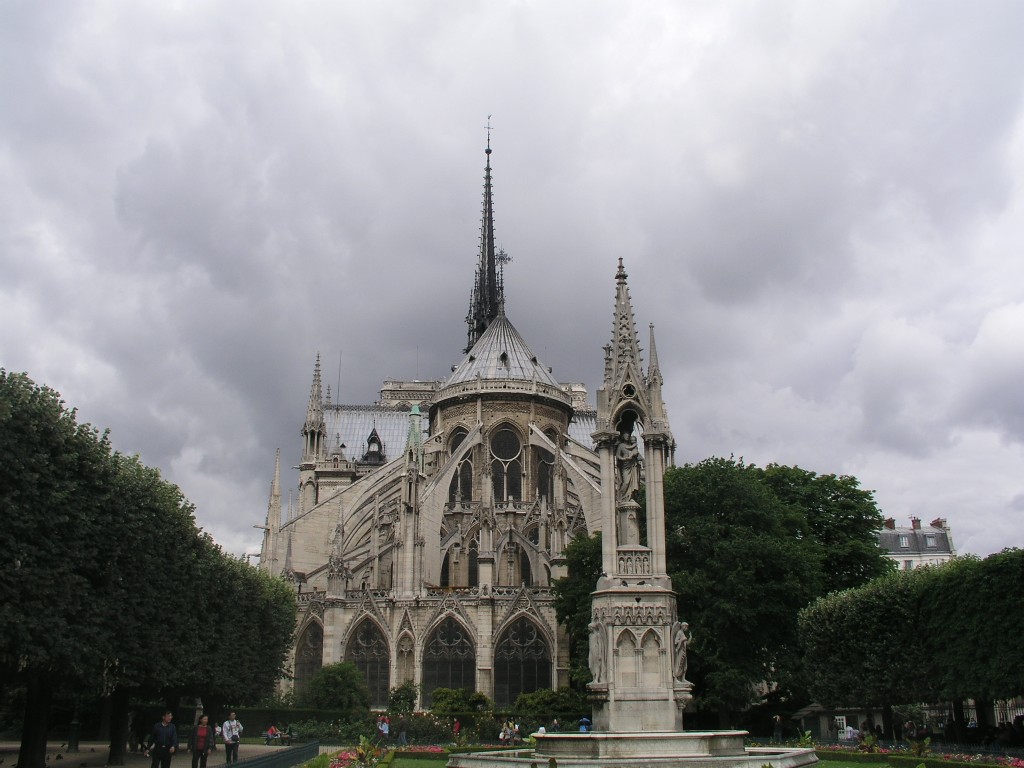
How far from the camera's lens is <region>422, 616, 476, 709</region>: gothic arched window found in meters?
55.1

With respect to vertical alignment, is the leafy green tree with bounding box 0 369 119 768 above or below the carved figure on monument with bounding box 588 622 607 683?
above

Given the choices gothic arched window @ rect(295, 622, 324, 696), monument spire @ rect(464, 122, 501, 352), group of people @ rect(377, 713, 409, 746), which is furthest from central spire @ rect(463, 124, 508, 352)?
group of people @ rect(377, 713, 409, 746)

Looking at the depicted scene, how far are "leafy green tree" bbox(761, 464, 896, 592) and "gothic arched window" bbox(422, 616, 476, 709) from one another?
19702 millimetres

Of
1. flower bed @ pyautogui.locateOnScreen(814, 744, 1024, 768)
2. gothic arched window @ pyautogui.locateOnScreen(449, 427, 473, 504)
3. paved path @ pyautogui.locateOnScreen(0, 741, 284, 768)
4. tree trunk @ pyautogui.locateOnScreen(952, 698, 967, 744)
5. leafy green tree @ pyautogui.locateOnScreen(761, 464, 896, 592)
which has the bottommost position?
paved path @ pyautogui.locateOnScreen(0, 741, 284, 768)

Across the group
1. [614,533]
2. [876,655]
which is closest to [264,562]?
[876,655]

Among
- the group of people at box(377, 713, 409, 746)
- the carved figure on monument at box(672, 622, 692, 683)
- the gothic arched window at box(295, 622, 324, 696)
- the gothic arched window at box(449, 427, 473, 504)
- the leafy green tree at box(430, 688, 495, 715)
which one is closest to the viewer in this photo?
the carved figure on monument at box(672, 622, 692, 683)

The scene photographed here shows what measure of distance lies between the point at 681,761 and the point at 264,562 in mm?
60065

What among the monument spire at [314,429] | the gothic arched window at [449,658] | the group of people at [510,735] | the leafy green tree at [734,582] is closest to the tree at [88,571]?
the group of people at [510,735]

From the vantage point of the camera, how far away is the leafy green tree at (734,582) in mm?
35094

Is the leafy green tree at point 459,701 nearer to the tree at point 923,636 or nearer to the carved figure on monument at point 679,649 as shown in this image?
the tree at point 923,636

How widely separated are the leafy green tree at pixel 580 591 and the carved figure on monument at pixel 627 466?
19.9 metres

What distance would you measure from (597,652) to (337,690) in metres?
32.6

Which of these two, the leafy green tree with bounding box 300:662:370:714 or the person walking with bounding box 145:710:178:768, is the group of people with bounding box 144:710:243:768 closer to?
the person walking with bounding box 145:710:178:768

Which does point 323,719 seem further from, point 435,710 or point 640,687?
point 640,687
